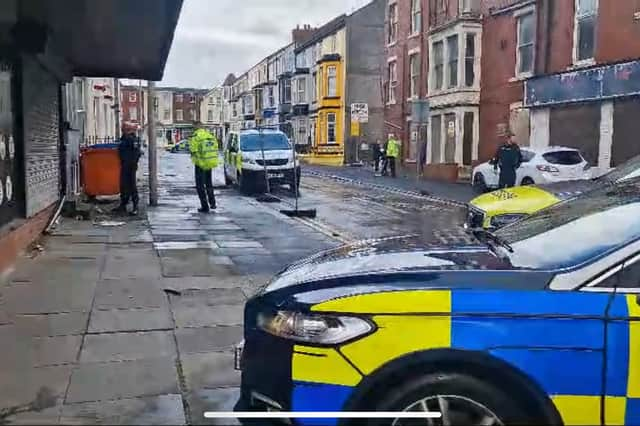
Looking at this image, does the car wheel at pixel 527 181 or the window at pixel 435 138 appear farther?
the window at pixel 435 138

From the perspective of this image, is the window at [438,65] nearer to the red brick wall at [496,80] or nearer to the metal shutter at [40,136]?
the red brick wall at [496,80]

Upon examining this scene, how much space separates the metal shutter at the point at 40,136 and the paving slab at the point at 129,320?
382cm

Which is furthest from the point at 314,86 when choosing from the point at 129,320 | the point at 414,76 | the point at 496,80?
the point at 129,320

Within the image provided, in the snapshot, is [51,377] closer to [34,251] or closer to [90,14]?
[34,251]

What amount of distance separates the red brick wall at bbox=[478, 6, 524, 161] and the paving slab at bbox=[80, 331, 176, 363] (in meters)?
20.6

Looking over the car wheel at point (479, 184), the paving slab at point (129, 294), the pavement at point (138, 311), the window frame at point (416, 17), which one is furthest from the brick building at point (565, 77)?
the paving slab at point (129, 294)

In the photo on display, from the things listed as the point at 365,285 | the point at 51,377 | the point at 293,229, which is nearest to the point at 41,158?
the point at 293,229

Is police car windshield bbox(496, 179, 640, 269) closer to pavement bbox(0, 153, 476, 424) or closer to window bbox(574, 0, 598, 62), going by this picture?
pavement bbox(0, 153, 476, 424)

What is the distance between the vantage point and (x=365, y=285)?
329 centimetres

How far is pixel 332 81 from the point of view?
49.3 meters

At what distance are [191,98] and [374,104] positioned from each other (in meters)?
69.8

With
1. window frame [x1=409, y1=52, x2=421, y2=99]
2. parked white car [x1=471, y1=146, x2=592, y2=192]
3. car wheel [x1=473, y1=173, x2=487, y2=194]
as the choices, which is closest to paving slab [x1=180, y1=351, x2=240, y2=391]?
parked white car [x1=471, y1=146, x2=592, y2=192]

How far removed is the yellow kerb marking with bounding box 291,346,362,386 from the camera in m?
3.09

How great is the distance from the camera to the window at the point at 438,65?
29.1 meters
